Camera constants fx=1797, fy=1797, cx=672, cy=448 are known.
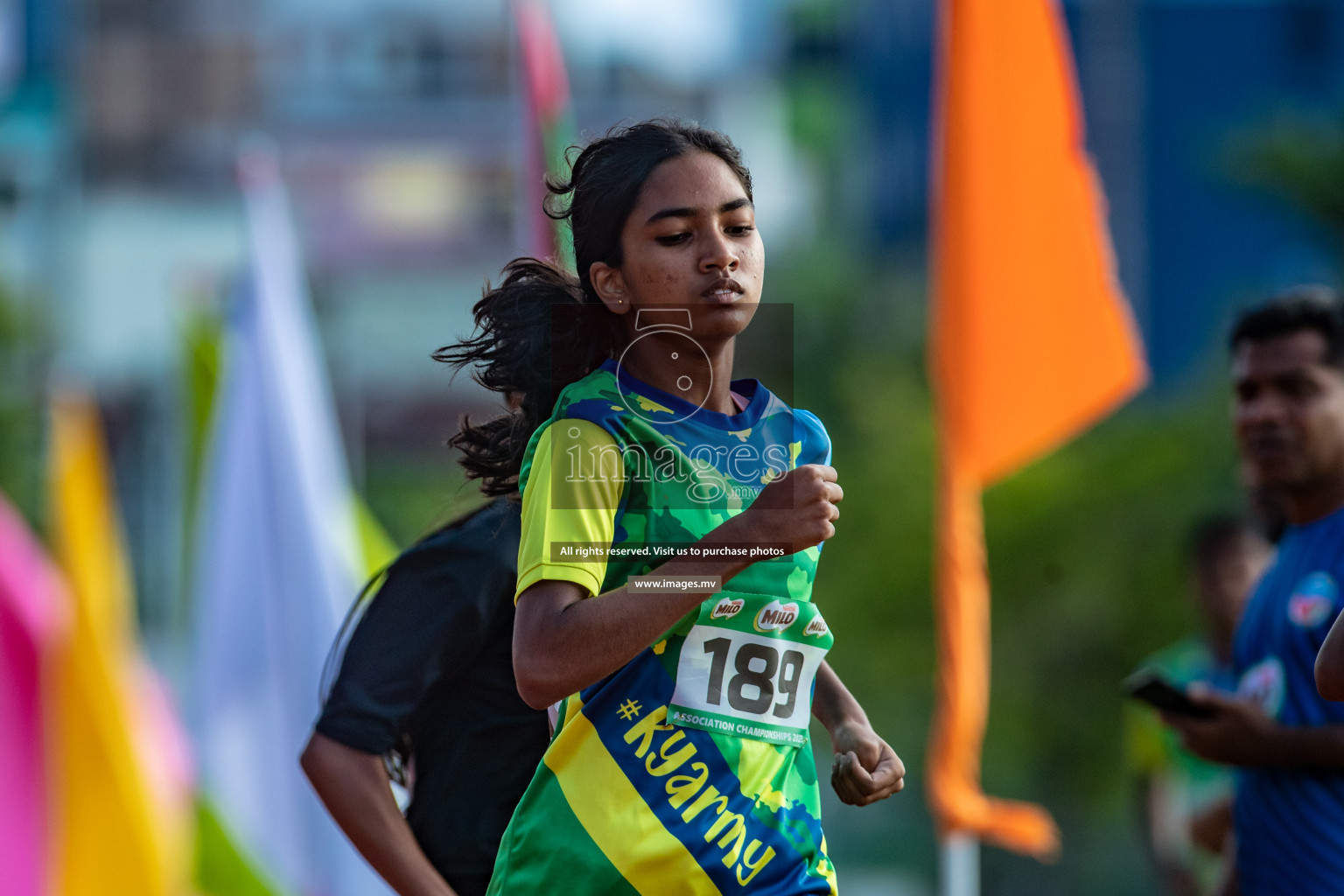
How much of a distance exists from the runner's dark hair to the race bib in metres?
0.36

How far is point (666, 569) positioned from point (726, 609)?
11cm

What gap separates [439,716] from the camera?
2807mm

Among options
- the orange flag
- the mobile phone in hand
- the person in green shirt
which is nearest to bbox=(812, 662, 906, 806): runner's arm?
the mobile phone in hand

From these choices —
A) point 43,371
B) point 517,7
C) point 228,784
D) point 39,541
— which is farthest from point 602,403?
point 43,371

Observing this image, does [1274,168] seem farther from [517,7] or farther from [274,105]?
[274,105]

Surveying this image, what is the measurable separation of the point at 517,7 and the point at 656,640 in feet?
13.2

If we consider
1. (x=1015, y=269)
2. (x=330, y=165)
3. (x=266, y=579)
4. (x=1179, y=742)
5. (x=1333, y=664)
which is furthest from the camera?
(x=330, y=165)

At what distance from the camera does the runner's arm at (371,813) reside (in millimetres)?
2662

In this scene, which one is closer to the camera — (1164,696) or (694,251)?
(694,251)

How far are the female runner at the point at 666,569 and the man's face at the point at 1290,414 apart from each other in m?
1.65

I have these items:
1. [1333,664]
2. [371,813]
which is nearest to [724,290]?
[1333,664]

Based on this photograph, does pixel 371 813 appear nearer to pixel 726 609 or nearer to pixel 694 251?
pixel 726 609

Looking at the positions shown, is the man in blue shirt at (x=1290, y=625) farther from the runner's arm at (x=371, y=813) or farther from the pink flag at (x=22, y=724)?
the pink flag at (x=22, y=724)

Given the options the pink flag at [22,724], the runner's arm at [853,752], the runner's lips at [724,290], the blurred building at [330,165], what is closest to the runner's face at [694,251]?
the runner's lips at [724,290]
